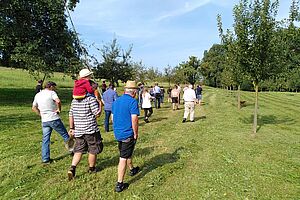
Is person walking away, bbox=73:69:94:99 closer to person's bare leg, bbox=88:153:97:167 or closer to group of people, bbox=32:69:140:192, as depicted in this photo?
group of people, bbox=32:69:140:192

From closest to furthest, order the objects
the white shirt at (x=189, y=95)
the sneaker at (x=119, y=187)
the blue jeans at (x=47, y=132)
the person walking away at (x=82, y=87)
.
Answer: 1. the sneaker at (x=119, y=187)
2. the person walking away at (x=82, y=87)
3. the blue jeans at (x=47, y=132)
4. the white shirt at (x=189, y=95)

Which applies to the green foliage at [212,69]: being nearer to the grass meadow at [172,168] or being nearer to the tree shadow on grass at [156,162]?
the grass meadow at [172,168]

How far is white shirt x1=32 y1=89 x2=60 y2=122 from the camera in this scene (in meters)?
6.90

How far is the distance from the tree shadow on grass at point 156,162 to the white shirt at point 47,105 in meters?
2.47

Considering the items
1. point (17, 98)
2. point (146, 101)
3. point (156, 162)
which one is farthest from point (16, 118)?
point (17, 98)

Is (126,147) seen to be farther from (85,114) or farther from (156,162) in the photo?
(156,162)

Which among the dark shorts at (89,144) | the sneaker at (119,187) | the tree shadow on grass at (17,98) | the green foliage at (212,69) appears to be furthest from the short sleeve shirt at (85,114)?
the green foliage at (212,69)

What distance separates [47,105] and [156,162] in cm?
299

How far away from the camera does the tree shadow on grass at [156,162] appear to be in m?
6.31

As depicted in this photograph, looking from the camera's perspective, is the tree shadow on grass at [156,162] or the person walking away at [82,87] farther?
the tree shadow on grass at [156,162]

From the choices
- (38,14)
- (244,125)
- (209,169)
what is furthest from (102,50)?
(209,169)

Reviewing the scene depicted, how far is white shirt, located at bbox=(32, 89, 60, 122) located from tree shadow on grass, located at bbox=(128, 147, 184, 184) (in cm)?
247

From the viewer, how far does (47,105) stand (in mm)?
6910

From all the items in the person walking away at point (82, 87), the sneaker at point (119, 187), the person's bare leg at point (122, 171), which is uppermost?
the person walking away at point (82, 87)
